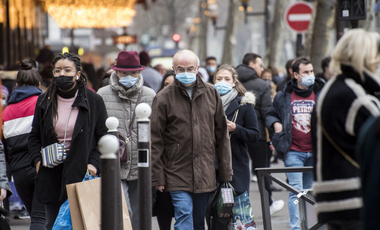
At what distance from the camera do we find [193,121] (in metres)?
6.37

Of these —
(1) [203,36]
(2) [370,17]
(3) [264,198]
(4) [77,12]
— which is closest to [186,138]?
(3) [264,198]

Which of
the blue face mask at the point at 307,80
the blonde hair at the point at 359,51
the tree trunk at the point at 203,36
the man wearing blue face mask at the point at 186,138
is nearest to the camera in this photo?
the blonde hair at the point at 359,51

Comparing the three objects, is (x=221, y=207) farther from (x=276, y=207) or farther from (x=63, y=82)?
(x=276, y=207)

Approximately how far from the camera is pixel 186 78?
21.0 feet

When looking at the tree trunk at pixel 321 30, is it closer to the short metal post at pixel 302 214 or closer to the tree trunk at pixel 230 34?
the short metal post at pixel 302 214

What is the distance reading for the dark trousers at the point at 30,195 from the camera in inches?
285

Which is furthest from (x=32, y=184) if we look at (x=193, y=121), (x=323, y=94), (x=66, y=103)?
(x=323, y=94)

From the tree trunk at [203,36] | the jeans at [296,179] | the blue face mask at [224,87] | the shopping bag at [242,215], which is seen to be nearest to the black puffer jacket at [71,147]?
the shopping bag at [242,215]

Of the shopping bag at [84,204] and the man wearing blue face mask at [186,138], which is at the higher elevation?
the man wearing blue face mask at [186,138]

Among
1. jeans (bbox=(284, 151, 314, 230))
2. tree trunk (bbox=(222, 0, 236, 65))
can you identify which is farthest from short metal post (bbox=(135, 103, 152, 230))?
tree trunk (bbox=(222, 0, 236, 65))

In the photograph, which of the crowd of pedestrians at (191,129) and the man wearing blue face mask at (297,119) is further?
the man wearing blue face mask at (297,119)

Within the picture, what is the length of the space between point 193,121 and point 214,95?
1.11 feet

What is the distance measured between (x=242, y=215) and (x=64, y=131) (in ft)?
5.81

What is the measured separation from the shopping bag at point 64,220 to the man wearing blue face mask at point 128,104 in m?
0.98
